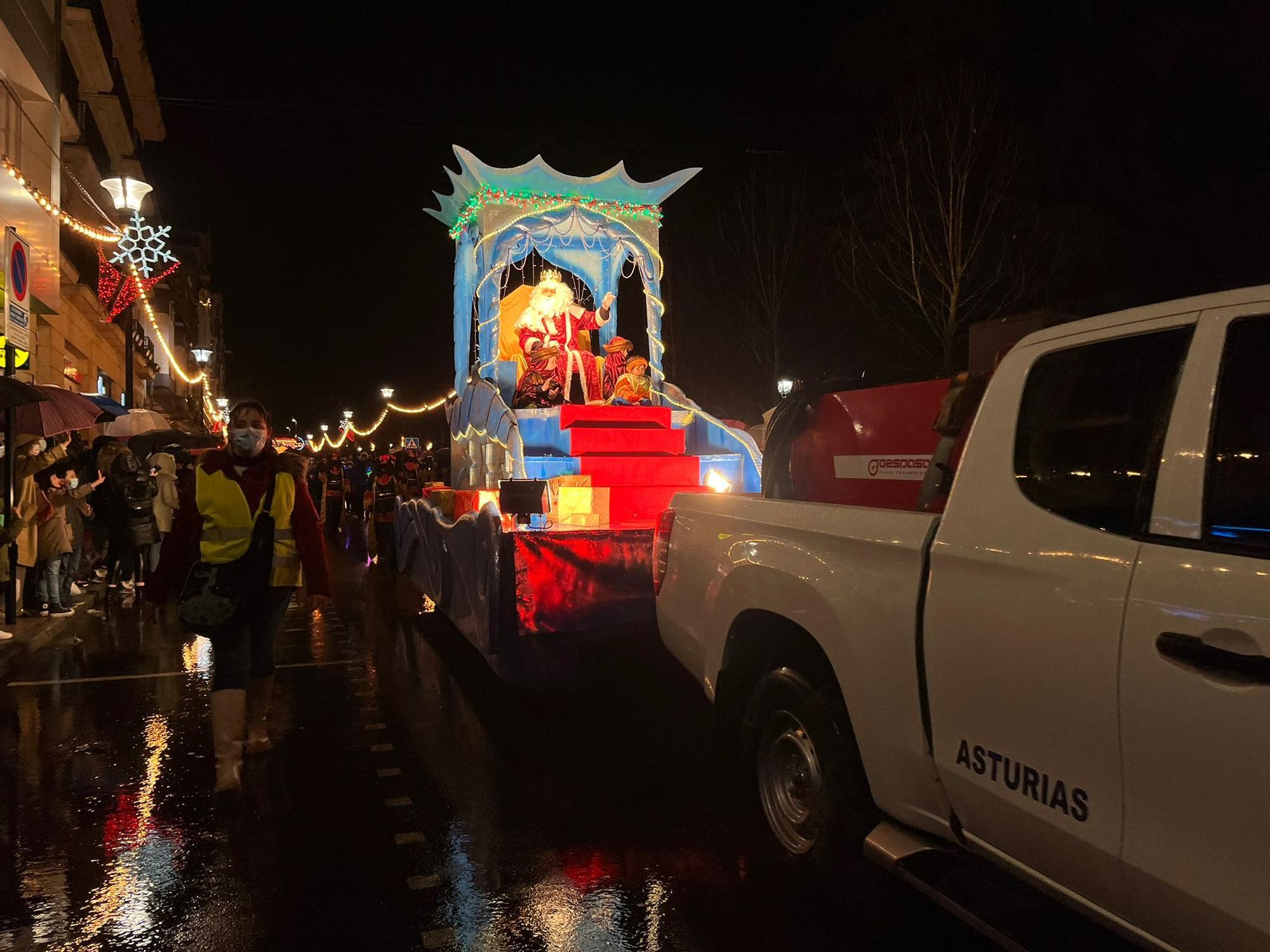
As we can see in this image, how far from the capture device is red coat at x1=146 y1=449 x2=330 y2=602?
16.5 ft

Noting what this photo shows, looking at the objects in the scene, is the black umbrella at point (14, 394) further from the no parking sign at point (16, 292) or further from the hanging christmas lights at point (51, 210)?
the hanging christmas lights at point (51, 210)

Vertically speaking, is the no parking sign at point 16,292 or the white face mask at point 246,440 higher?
the no parking sign at point 16,292

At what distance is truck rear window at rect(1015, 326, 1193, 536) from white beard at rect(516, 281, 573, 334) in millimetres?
14229

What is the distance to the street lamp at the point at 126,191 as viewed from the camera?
13.1m

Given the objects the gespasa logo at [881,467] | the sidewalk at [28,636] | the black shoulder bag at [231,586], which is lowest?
the sidewalk at [28,636]

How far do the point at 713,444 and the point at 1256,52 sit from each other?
1261 cm

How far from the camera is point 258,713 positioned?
212 inches

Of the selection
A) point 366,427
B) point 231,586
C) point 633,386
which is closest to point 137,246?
point 633,386

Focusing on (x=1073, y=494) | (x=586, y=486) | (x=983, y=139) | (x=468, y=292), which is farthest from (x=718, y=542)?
(x=983, y=139)

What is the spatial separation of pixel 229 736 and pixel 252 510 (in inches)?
45.7

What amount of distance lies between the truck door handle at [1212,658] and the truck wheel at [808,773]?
55.2 inches

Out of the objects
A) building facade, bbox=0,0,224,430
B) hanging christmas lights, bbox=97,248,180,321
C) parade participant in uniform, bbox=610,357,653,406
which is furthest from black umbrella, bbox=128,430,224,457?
parade participant in uniform, bbox=610,357,653,406

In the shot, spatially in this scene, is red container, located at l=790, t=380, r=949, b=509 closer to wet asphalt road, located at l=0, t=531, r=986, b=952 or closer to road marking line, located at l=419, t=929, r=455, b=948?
wet asphalt road, located at l=0, t=531, r=986, b=952

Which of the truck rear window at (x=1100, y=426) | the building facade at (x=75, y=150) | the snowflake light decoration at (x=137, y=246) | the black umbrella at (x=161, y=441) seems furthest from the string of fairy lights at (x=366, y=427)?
the truck rear window at (x=1100, y=426)
